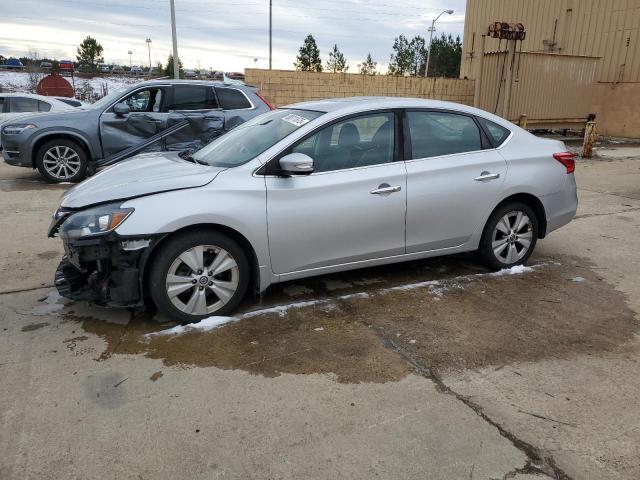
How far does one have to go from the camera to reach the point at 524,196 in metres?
4.99

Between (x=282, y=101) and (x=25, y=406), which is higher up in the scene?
(x=282, y=101)

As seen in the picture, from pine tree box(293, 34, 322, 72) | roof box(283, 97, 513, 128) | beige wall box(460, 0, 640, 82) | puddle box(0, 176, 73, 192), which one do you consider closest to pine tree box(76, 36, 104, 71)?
pine tree box(293, 34, 322, 72)

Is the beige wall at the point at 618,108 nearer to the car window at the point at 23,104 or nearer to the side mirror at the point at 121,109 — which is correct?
the side mirror at the point at 121,109

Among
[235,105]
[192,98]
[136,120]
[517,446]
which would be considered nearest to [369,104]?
[517,446]

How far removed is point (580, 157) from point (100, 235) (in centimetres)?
1385

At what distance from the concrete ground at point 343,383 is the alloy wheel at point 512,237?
21 centimetres

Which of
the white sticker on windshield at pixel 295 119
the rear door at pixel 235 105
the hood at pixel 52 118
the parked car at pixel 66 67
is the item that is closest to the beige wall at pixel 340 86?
the rear door at pixel 235 105

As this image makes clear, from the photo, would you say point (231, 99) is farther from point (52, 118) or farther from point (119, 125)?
point (52, 118)

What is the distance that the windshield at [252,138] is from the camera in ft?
13.7

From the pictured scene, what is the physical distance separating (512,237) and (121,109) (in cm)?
688

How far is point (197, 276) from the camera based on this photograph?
3.79 m

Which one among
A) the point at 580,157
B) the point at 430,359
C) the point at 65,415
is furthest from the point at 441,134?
the point at 580,157

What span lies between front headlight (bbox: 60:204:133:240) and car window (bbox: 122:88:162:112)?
6039 mm

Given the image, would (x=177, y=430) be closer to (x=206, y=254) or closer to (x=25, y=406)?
(x=25, y=406)
